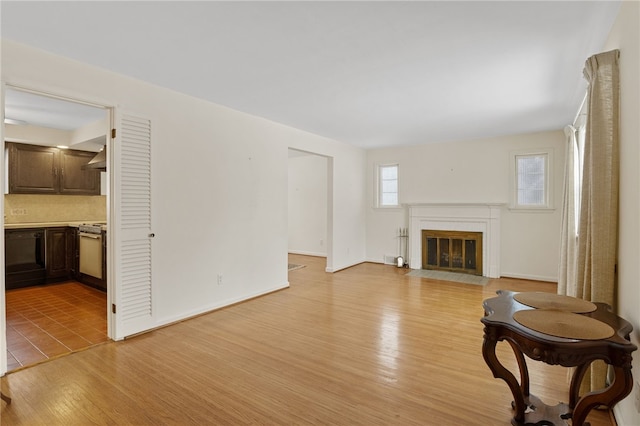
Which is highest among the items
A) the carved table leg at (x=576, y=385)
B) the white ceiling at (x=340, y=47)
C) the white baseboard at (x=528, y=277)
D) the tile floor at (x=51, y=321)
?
the white ceiling at (x=340, y=47)

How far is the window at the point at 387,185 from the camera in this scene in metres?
7.12

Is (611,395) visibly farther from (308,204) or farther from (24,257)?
(308,204)

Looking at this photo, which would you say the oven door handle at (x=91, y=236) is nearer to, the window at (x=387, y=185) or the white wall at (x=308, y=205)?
the white wall at (x=308, y=205)

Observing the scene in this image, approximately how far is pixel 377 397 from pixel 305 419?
0.52 meters

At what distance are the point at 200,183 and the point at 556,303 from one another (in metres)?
3.49

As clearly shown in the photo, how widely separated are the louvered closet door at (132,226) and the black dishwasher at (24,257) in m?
3.21

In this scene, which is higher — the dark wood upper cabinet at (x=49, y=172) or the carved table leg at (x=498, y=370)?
the dark wood upper cabinet at (x=49, y=172)

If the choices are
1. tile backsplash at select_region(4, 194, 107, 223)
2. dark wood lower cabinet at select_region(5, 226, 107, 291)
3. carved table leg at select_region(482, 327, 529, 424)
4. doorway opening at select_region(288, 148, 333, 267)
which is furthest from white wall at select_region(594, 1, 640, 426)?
tile backsplash at select_region(4, 194, 107, 223)

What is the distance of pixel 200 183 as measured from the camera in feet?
12.5

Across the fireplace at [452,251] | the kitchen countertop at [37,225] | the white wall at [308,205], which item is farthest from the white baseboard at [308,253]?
the kitchen countertop at [37,225]

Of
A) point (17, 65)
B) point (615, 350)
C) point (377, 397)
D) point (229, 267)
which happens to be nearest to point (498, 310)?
point (615, 350)

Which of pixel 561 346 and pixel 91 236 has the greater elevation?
pixel 91 236

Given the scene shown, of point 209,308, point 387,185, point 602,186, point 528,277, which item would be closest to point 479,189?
point 528,277

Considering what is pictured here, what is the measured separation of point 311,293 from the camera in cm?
481
